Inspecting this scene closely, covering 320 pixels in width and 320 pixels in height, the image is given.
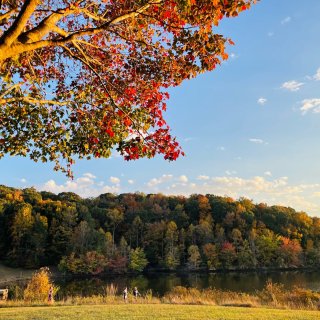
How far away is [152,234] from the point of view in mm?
76562

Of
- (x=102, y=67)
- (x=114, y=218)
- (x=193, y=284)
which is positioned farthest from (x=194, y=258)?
(x=102, y=67)

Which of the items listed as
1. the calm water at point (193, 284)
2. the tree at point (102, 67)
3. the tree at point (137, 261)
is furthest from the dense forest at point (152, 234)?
the tree at point (102, 67)

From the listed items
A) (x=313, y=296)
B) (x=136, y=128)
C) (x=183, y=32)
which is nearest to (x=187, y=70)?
(x=183, y=32)

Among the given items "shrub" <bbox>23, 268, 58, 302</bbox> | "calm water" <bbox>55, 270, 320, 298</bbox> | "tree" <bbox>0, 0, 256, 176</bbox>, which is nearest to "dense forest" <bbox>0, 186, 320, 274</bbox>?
"calm water" <bbox>55, 270, 320, 298</bbox>

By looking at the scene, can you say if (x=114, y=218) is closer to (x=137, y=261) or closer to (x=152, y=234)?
(x=152, y=234)

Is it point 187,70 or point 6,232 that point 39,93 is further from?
point 6,232

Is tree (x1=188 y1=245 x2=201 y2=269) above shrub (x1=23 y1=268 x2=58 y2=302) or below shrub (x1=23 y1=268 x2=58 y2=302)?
above

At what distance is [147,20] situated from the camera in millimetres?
5477

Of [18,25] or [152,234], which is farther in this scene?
[152,234]

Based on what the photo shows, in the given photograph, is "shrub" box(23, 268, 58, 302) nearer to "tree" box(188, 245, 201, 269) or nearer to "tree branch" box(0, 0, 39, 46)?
"tree branch" box(0, 0, 39, 46)

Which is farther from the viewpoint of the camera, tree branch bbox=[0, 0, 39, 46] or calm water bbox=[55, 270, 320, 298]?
calm water bbox=[55, 270, 320, 298]

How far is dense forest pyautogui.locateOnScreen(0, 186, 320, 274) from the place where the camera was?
65750mm

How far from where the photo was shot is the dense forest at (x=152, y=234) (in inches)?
2589

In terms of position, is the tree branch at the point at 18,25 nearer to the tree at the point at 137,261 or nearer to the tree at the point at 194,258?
the tree at the point at 137,261
